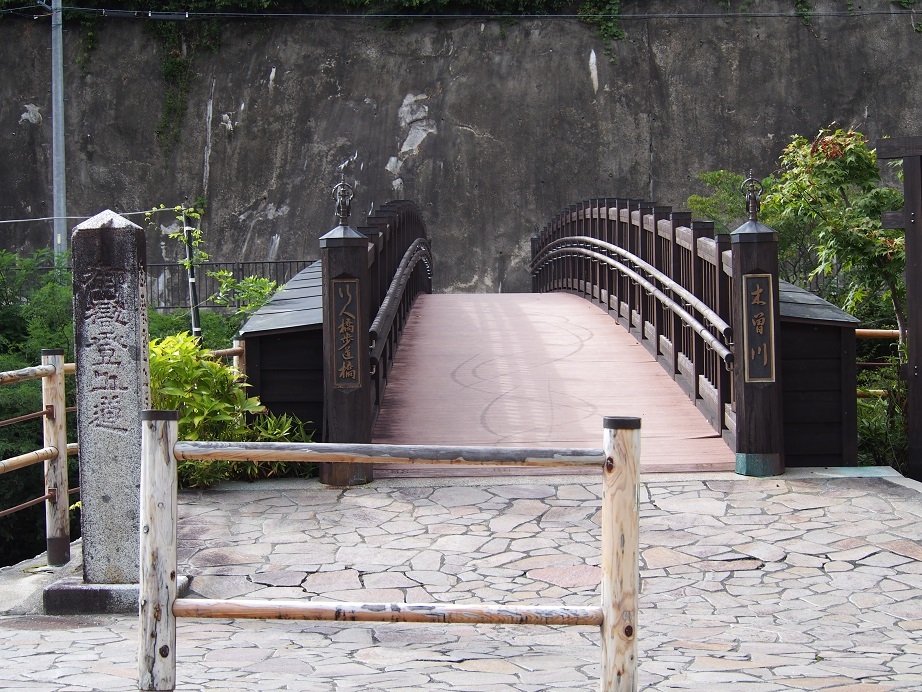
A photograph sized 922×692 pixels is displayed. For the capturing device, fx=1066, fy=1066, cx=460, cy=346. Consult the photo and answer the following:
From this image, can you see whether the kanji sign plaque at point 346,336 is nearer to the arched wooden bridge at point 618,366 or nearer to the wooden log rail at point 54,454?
the arched wooden bridge at point 618,366

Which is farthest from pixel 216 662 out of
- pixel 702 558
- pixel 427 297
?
pixel 427 297

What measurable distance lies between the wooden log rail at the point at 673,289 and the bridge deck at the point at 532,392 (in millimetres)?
190

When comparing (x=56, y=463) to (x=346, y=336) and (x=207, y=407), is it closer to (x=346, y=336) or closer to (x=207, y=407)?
(x=207, y=407)

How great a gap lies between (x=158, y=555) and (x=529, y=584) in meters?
2.22

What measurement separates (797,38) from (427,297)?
20.2 m

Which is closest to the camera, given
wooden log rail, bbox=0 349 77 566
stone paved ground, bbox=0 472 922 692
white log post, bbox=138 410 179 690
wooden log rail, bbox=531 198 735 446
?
white log post, bbox=138 410 179 690

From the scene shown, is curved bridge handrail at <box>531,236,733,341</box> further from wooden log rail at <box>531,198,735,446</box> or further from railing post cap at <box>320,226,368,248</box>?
railing post cap at <box>320,226,368,248</box>

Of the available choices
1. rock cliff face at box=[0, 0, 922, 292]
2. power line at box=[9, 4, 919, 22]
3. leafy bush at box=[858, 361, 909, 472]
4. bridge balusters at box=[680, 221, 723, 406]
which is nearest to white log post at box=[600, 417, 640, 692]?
leafy bush at box=[858, 361, 909, 472]

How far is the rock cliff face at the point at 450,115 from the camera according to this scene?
95.7ft

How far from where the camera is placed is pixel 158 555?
10.5ft

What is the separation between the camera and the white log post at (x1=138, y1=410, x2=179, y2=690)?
3154 millimetres

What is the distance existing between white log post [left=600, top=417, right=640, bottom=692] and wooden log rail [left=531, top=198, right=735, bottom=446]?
13.8 feet

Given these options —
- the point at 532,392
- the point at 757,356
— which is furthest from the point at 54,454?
the point at 757,356

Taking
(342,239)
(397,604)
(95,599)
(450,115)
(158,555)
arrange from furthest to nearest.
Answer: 1. (450,115)
2. (342,239)
3. (95,599)
4. (158,555)
5. (397,604)
